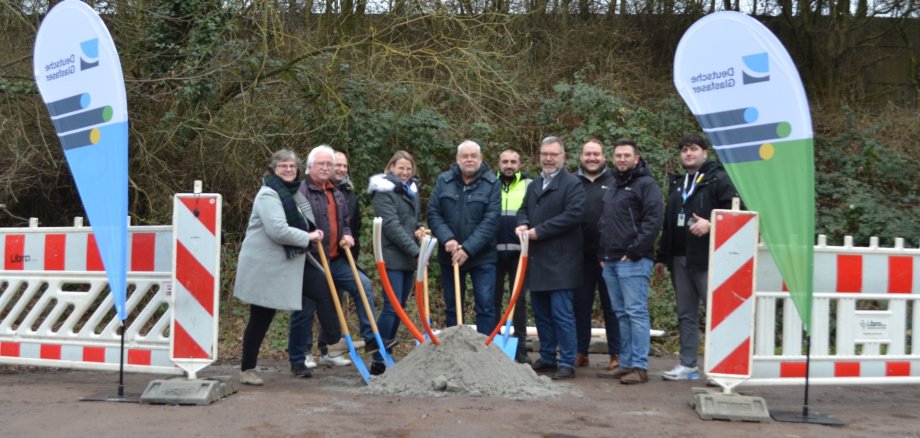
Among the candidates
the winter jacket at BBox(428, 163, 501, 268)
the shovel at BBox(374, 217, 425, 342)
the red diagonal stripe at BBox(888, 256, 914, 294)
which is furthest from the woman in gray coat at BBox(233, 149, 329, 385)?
the red diagonal stripe at BBox(888, 256, 914, 294)

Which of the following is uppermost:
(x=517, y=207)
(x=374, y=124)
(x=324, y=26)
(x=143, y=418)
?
(x=324, y=26)

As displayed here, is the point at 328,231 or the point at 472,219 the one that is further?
the point at 472,219

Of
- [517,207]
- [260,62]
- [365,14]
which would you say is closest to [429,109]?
[365,14]

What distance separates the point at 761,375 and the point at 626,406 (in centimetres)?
97

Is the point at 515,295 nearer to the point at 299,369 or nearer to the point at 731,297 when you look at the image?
the point at 731,297

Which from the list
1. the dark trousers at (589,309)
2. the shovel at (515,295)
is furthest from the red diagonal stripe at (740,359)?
the dark trousers at (589,309)

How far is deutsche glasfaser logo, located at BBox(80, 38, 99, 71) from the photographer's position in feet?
21.5

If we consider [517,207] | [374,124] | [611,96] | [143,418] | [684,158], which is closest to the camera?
[143,418]

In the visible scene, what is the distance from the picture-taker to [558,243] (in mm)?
7824

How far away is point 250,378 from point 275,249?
1.06m

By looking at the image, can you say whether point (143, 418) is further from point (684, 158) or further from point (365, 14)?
point (365, 14)

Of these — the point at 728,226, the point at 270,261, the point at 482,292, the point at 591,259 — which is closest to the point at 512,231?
the point at 482,292

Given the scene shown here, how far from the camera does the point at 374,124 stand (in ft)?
43.3

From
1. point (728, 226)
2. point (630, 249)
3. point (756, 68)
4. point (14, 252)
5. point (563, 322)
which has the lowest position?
point (563, 322)
